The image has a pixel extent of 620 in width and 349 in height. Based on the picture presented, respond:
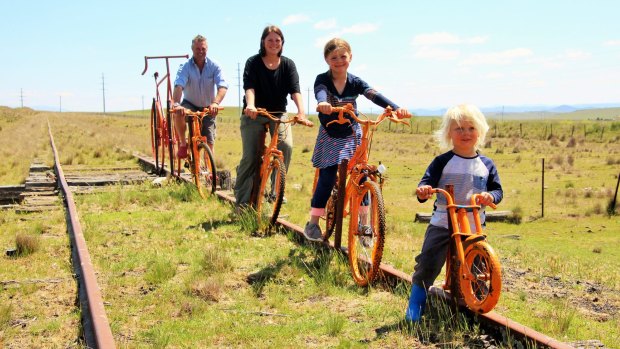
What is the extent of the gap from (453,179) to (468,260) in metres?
0.58

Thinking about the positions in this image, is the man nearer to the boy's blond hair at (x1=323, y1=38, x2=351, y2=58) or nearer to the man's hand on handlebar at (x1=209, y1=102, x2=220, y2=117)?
the man's hand on handlebar at (x1=209, y1=102, x2=220, y2=117)

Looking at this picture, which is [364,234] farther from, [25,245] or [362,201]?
[25,245]

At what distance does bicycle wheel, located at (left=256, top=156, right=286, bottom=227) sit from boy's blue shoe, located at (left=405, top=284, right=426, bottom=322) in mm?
2601

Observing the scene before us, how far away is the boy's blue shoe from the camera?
448cm

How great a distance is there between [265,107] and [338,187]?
2.35 meters

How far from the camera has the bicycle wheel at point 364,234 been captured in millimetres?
5259

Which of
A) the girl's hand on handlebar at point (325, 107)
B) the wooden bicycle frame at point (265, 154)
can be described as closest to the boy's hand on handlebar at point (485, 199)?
the girl's hand on handlebar at point (325, 107)

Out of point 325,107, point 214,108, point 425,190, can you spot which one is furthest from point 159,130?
point 425,190

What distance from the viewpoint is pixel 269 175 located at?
755 centimetres

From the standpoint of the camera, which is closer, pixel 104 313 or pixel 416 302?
pixel 104 313

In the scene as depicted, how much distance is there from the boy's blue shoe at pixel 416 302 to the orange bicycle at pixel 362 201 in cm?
60

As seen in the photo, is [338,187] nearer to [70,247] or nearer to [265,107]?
[265,107]

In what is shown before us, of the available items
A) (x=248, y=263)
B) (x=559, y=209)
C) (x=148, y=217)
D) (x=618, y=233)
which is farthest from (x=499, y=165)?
(x=248, y=263)

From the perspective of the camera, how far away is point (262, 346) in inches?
162
